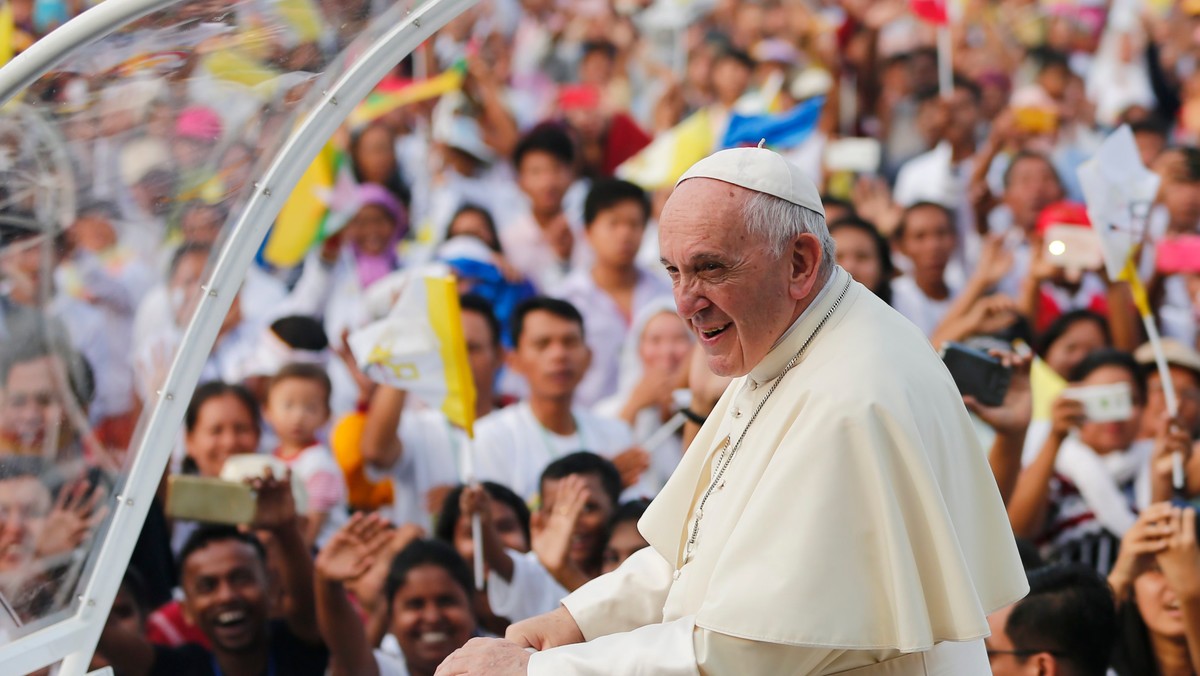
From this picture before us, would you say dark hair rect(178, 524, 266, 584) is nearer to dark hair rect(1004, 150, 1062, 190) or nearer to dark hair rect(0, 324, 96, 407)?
dark hair rect(0, 324, 96, 407)

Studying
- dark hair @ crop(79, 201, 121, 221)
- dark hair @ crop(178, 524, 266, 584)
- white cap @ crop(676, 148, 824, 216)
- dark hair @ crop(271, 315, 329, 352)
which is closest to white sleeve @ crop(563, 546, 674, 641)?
white cap @ crop(676, 148, 824, 216)

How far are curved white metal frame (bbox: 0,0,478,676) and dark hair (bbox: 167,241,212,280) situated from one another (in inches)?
3.7

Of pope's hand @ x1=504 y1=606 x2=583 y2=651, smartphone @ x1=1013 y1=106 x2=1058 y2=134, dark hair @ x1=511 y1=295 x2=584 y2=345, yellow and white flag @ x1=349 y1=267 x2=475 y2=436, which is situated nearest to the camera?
pope's hand @ x1=504 y1=606 x2=583 y2=651

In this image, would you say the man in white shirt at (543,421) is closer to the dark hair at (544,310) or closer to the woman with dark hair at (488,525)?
the dark hair at (544,310)

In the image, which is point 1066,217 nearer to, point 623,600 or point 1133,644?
point 1133,644

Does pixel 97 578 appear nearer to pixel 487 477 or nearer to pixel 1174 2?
pixel 487 477

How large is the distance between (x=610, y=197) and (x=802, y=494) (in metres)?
5.34

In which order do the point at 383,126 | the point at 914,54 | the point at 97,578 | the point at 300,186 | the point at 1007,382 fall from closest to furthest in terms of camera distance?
the point at 97,578 → the point at 1007,382 → the point at 300,186 → the point at 383,126 → the point at 914,54

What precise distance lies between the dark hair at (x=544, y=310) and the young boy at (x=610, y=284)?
1.23 m

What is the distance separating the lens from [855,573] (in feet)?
8.53

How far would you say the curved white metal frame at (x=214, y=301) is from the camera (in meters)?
3.40

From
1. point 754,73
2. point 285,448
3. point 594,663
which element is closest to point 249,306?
point 285,448

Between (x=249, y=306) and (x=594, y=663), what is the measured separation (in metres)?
6.48

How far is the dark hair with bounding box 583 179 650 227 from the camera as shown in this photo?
785cm
